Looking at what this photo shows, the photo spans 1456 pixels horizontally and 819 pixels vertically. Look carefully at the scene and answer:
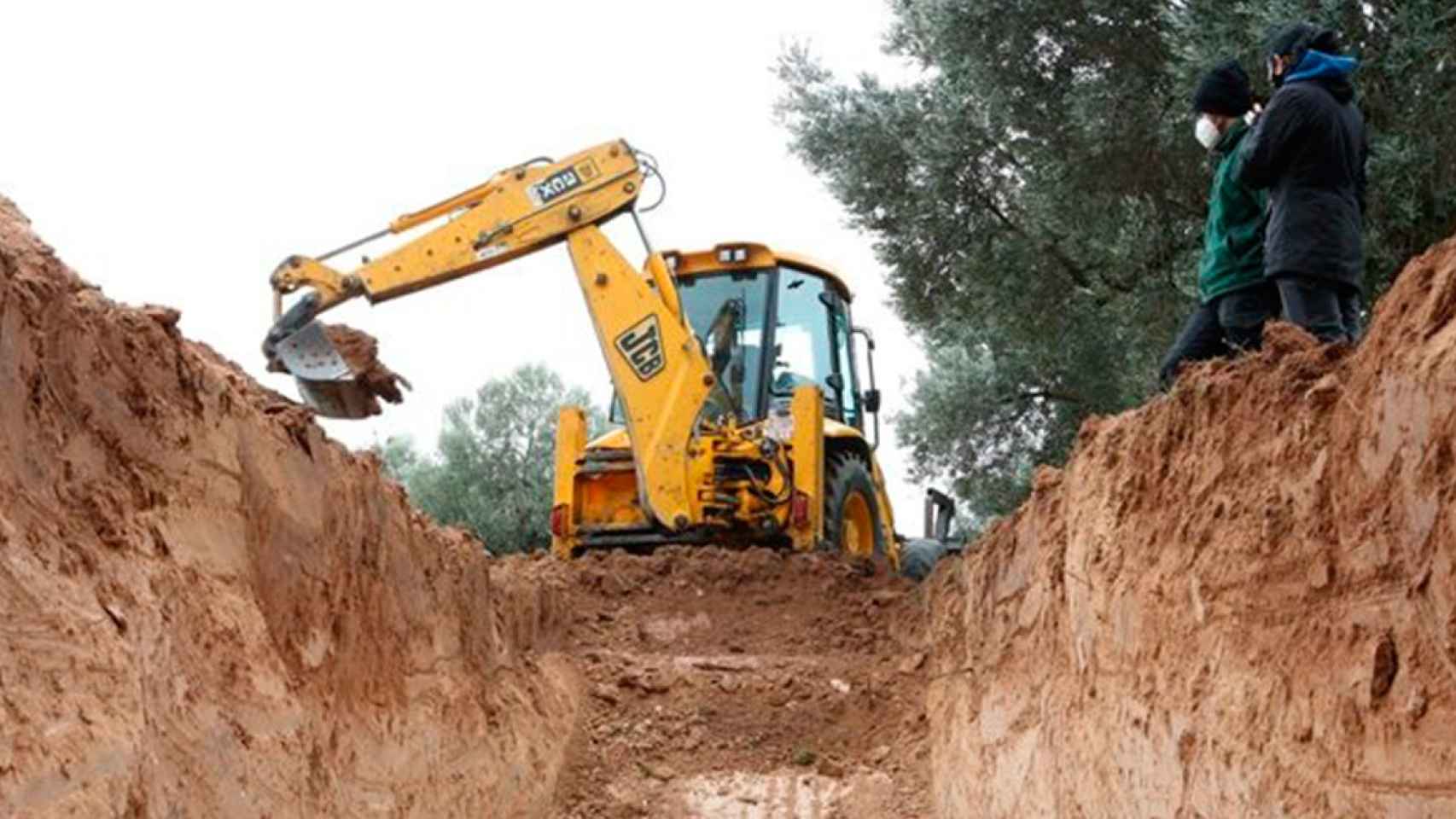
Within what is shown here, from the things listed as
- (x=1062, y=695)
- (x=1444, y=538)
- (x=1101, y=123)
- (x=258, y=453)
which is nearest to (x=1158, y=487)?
(x=1062, y=695)

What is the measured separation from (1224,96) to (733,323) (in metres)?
6.64

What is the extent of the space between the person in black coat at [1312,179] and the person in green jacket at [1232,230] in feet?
1.08

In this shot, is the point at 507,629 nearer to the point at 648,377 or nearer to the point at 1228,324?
the point at 648,377

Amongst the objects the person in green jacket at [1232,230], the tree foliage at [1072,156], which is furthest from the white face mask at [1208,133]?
the tree foliage at [1072,156]

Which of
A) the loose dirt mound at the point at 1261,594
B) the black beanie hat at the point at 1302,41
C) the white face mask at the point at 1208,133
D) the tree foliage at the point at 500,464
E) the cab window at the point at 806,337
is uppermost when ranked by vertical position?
the tree foliage at the point at 500,464

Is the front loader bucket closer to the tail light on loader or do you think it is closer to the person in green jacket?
the tail light on loader

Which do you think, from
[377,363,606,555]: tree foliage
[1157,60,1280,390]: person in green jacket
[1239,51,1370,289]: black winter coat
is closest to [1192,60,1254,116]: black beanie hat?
[1157,60,1280,390]: person in green jacket

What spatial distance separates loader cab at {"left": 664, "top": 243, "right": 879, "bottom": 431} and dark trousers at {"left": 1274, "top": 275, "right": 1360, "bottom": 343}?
6921 millimetres

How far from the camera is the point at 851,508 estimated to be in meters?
13.6

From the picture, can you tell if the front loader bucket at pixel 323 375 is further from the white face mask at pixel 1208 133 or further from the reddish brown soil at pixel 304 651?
the white face mask at pixel 1208 133

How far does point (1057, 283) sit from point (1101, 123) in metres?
2.17

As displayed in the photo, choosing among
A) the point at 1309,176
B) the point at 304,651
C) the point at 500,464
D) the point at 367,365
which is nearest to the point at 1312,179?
the point at 1309,176

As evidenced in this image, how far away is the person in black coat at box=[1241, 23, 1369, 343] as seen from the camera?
6.20 m

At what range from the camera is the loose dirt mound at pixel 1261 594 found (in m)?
3.45
